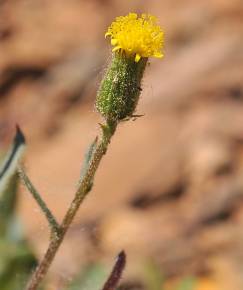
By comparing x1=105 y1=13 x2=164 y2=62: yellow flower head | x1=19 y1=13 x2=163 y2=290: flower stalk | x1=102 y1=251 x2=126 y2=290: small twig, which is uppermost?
x1=105 y1=13 x2=164 y2=62: yellow flower head

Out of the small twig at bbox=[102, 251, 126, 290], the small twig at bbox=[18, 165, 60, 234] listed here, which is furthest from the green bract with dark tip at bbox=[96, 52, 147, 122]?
the small twig at bbox=[102, 251, 126, 290]

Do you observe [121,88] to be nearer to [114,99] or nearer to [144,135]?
[114,99]

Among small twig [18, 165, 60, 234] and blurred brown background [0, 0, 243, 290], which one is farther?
blurred brown background [0, 0, 243, 290]

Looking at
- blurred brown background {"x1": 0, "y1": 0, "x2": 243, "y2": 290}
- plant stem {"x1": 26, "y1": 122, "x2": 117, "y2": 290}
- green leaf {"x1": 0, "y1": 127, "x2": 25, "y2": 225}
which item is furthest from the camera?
blurred brown background {"x1": 0, "y1": 0, "x2": 243, "y2": 290}

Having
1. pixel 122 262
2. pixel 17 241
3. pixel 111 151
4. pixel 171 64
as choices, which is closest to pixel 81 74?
pixel 171 64

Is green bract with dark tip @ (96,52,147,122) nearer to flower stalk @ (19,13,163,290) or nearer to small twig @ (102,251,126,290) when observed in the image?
flower stalk @ (19,13,163,290)

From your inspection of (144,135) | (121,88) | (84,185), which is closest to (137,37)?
(121,88)
